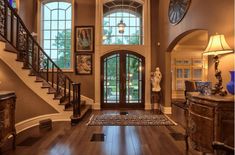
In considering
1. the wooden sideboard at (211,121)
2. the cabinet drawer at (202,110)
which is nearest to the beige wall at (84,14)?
the cabinet drawer at (202,110)

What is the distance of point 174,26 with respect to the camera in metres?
6.20

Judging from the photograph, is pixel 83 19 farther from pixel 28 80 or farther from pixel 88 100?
Answer: pixel 28 80

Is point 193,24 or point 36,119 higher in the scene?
point 193,24

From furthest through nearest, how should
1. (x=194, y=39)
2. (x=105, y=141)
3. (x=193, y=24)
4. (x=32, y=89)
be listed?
(x=194, y=39)
(x=32, y=89)
(x=193, y=24)
(x=105, y=141)

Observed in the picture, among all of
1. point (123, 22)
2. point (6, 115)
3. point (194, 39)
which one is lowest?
point (6, 115)

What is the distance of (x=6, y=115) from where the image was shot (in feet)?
10.9

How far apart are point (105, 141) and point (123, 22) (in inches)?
219

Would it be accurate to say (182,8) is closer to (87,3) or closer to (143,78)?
(143,78)

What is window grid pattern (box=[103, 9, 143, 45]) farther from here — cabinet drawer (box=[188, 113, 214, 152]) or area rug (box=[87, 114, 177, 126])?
cabinet drawer (box=[188, 113, 214, 152])

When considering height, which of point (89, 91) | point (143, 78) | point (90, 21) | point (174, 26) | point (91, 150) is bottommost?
point (91, 150)

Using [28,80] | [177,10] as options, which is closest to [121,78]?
[177,10]

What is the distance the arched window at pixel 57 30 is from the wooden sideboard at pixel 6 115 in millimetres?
4962

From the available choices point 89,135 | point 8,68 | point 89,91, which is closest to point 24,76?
point 8,68

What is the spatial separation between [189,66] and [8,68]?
8610mm
